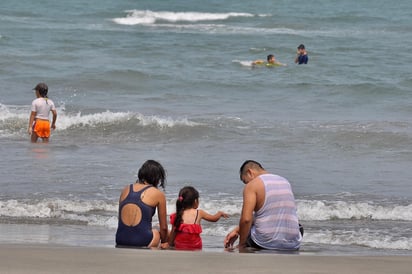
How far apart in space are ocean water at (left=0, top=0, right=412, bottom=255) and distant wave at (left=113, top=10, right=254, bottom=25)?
902 cm

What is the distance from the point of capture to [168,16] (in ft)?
176

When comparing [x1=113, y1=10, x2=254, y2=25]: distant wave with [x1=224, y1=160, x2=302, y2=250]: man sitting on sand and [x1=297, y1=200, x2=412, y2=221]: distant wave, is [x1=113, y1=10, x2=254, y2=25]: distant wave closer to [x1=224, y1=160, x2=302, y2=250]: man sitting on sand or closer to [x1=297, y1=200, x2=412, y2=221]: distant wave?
[x1=297, y1=200, x2=412, y2=221]: distant wave

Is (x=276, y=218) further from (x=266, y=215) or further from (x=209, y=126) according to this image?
(x=209, y=126)

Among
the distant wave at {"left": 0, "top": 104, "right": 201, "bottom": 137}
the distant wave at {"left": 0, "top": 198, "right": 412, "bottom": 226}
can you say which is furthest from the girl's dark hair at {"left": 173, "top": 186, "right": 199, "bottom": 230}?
the distant wave at {"left": 0, "top": 104, "right": 201, "bottom": 137}

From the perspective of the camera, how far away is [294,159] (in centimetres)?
1422

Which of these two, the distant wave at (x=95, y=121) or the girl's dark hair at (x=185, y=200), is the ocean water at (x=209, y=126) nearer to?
the distant wave at (x=95, y=121)

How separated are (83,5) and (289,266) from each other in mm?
49734

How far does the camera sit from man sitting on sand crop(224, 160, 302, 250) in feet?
25.7

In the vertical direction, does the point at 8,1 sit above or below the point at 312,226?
above

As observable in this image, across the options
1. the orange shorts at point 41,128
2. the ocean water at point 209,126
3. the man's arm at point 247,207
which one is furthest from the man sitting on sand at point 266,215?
the orange shorts at point 41,128

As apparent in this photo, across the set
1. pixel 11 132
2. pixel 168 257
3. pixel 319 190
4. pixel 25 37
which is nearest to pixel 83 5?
pixel 25 37

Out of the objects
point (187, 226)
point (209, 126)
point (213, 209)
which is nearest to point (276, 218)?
point (187, 226)

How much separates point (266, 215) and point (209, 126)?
30.1ft

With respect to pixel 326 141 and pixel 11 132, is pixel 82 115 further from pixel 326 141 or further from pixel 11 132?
pixel 326 141
